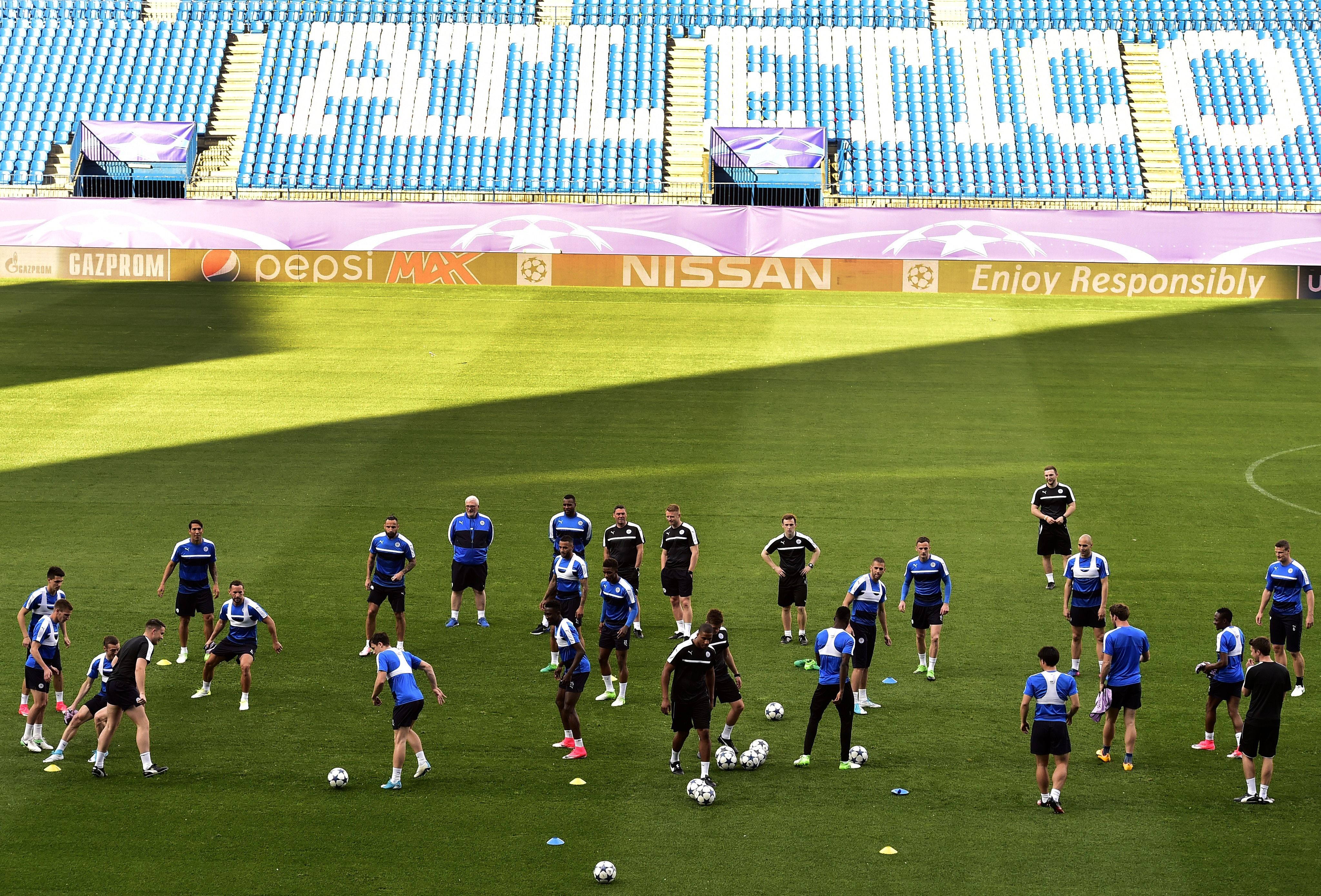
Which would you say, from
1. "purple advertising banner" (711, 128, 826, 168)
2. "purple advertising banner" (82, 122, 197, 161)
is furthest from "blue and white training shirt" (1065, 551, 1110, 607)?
"purple advertising banner" (82, 122, 197, 161)

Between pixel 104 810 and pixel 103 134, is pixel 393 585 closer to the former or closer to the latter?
pixel 104 810

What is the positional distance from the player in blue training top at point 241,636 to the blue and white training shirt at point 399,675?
248 cm

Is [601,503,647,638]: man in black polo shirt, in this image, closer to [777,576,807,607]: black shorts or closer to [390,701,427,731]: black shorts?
[777,576,807,607]: black shorts

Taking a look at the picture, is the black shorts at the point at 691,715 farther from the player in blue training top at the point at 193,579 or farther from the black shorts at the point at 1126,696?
the player in blue training top at the point at 193,579

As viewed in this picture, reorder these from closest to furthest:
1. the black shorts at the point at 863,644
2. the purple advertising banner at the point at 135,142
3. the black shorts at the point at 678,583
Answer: the black shorts at the point at 863,644
the black shorts at the point at 678,583
the purple advertising banner at the point at 135,142

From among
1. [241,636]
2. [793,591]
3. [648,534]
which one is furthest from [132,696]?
[648,534]

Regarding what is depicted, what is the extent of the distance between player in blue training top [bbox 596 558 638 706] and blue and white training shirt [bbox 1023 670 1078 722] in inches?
182

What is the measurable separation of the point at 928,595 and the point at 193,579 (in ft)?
29.8

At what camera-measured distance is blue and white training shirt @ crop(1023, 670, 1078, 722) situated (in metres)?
13.3

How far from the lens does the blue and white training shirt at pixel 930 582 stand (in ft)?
56.0

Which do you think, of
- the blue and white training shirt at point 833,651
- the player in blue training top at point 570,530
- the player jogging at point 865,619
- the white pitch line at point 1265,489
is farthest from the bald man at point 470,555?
the white pitch line at point 1265,489

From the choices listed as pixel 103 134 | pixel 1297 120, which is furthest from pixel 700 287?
pixel 1297 120

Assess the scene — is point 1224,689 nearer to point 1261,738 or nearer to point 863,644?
point 1261,738

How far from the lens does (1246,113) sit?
4862cm
